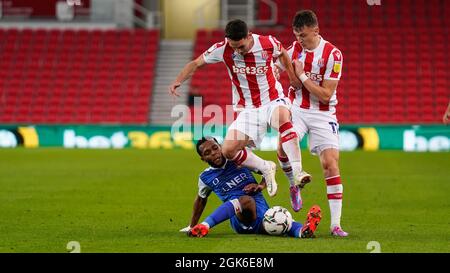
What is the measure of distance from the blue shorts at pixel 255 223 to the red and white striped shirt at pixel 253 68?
1341 millimetres

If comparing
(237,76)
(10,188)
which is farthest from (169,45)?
(237,76)

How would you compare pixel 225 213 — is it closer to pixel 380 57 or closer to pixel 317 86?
pixel 317 86

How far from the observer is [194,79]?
31.0 m

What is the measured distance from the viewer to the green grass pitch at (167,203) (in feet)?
30.9

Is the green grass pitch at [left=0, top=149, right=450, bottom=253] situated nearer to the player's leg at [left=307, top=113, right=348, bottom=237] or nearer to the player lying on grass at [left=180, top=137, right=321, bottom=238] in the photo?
the player lying on grass at [left=180, top=137, right=321, bottom=238]

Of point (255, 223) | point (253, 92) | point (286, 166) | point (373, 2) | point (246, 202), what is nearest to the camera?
point (246, 202)

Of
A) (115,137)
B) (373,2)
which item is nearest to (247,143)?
(115,137)

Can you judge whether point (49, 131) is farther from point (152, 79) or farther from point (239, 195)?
point (239, 195)

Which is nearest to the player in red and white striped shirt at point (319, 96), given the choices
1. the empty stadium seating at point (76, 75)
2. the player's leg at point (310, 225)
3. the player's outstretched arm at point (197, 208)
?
the player's leg at point (310, 225)

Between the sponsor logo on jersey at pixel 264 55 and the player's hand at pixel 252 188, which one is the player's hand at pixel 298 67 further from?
the player's hand at pixel 252 188

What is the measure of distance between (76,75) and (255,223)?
871 inches

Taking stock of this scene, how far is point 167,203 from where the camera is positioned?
13891mm

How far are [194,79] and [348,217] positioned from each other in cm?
1923

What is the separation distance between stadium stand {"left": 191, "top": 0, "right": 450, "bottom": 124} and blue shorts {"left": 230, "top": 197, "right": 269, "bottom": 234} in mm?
19020
